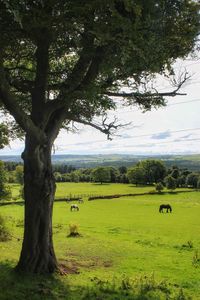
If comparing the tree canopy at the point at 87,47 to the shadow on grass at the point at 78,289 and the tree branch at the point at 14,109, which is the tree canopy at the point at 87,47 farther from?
the shadow on grass at the point at 78,289

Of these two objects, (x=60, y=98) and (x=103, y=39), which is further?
(x=60, y=98)

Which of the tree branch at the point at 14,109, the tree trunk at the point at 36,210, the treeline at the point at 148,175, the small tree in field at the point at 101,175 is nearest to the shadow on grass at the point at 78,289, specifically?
the tree trunk at the point at 36,210

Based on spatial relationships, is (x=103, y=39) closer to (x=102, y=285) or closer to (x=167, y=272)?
(x=102, y=285)

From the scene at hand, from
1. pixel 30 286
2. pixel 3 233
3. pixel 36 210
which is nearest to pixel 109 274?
pixel 36 210

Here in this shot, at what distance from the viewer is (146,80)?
56.5 feet

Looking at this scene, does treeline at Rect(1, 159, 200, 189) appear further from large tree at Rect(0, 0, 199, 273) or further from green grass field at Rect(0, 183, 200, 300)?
large tree at Rect(0, 0, 199, 273)

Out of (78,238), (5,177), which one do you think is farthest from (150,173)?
(78,238)

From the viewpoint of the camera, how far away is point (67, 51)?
53.4 ft

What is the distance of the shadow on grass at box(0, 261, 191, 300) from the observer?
12.6 meters

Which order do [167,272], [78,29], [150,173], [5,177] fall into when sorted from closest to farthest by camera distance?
[78,29] < [167,272] < [5,177] < [150,173]

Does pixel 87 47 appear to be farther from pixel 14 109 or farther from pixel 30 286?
pixel 30 286

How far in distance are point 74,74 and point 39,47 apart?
1.58 metres

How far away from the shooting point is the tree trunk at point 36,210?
15117mm

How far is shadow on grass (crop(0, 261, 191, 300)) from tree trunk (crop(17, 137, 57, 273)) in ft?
1.88
